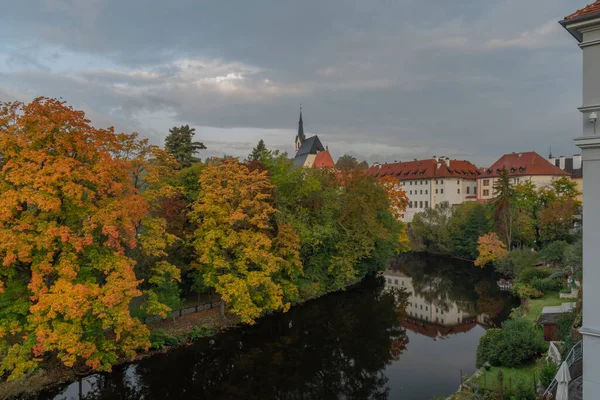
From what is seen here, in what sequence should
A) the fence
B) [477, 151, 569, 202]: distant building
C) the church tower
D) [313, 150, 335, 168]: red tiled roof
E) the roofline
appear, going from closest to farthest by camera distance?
the roofline → the fence → [477, 151, 569, 202]: distant building → [313, 150, 335, 168]: red tiled roof → the church tower

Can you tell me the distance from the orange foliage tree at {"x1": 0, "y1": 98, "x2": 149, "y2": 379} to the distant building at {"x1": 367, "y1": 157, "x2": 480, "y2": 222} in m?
55.8

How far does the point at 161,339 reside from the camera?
60.7 feet

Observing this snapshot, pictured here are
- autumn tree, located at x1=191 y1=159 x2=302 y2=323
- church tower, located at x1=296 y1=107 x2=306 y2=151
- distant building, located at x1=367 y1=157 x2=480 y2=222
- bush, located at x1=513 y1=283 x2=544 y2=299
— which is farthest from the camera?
church tower, located at x1=296 y1=107 x2=306 y2=151

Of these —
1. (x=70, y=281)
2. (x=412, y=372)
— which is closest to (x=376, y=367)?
(x=412, y=372)

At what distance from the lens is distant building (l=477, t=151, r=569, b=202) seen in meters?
59.2

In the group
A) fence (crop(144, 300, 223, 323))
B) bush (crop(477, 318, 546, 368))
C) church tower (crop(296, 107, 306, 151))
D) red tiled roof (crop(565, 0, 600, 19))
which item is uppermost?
church tower (crop(296, 107, 306, 151))

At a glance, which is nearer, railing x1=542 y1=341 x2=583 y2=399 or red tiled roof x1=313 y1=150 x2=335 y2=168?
railing x1=542 y1=341 x2=583 y2=399

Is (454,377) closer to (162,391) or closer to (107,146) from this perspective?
(162,391)

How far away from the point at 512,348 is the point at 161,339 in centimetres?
1485

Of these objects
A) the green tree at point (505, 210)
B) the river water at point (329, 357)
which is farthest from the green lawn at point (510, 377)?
the green tree at point (505, 210)

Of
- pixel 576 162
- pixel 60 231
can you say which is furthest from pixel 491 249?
pixel 60 231

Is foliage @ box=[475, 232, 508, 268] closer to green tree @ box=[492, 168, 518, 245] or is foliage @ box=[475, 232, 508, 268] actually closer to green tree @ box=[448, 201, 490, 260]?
green tree @ box=[492, 168, 518, 245]

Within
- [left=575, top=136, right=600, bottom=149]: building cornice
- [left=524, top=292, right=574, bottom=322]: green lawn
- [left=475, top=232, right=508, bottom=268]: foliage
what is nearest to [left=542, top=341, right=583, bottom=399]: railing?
[left=575, top=136, right=600, bottom=149]: building cornice

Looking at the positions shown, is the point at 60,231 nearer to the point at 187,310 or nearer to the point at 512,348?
the point at 187,310
